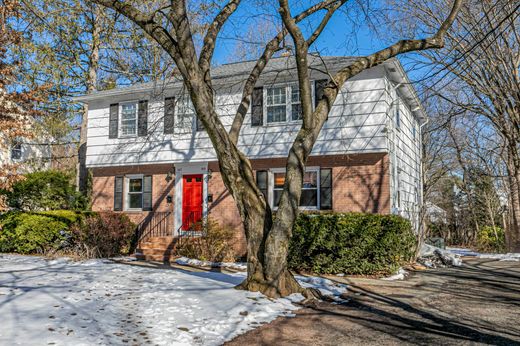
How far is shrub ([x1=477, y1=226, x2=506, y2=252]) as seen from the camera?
63.3ft

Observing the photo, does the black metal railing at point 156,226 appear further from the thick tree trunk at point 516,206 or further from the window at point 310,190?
the thick tree trunk at point 516,206

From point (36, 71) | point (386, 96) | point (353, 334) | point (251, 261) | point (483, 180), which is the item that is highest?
point (36, 71)

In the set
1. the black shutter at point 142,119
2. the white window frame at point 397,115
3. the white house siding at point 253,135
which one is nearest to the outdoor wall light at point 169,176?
the white house siding at point 253,135

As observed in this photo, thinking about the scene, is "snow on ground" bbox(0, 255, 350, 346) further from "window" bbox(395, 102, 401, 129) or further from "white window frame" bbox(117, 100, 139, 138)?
"white window frame" bbox(117, 100, 139, 138)

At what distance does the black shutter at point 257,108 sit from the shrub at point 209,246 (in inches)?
136

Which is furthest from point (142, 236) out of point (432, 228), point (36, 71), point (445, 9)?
point (432, 228)

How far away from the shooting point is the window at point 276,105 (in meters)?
13.5

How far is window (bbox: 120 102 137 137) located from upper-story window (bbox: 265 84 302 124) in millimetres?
5228

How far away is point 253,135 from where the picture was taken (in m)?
13.7

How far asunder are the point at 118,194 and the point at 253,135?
604 centimetres

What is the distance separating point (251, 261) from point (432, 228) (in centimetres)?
1858

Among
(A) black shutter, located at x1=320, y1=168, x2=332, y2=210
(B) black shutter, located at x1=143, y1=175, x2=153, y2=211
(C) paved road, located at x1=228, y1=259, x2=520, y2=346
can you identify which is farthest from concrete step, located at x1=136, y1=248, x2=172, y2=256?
(C) paved road, located at x1=228, y1=259, x2=520, y2=346

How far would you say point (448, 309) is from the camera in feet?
23.4

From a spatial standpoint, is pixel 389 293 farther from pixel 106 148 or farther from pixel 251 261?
pixel 106 148
